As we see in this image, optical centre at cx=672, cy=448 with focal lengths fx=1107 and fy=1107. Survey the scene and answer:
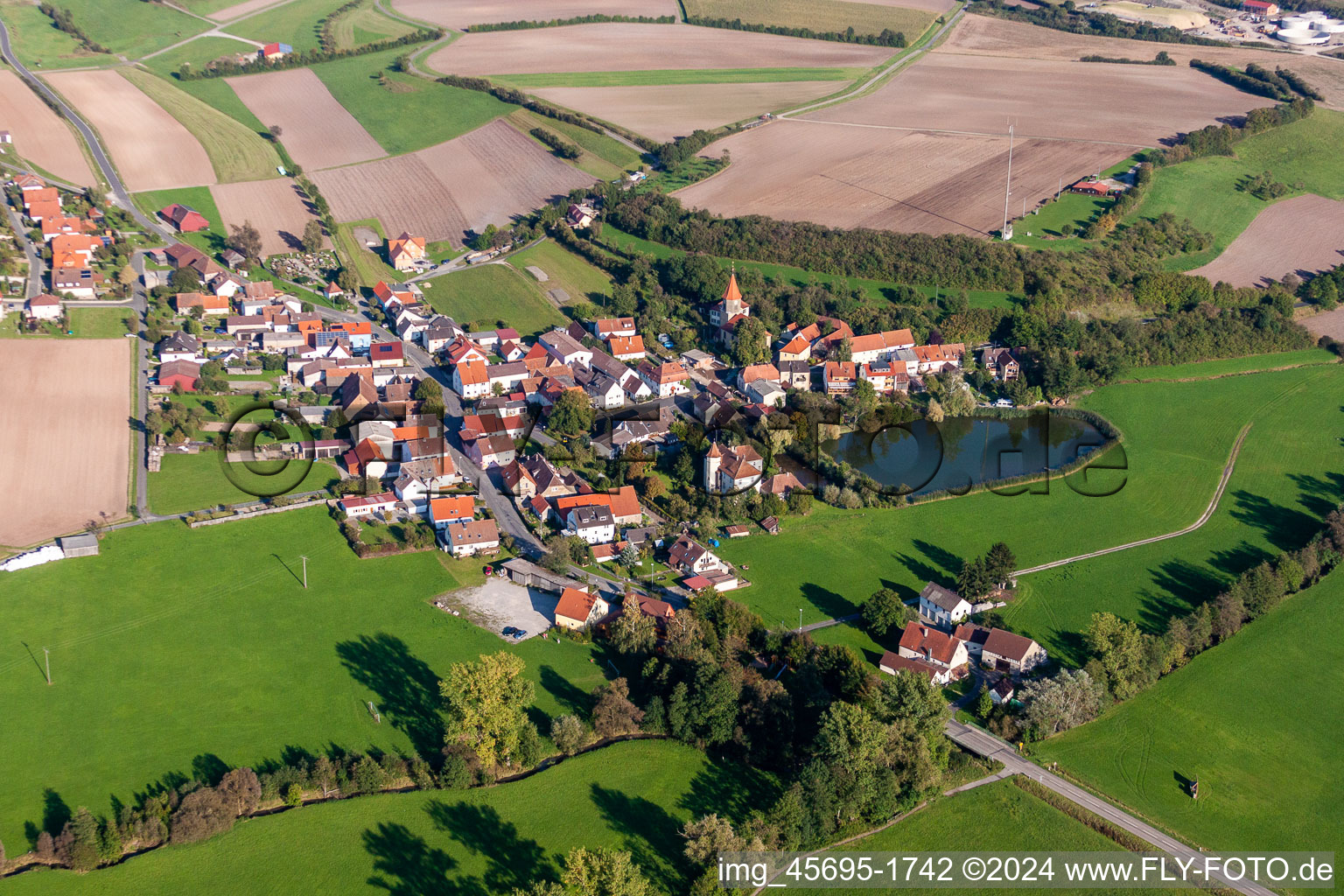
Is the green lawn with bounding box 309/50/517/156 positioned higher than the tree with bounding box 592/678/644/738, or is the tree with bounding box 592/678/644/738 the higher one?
the green lawn with bounding box 309/50/517/156

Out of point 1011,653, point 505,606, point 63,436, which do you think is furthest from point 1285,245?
point 63,436

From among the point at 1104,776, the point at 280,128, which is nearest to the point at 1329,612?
the point at 1104,776

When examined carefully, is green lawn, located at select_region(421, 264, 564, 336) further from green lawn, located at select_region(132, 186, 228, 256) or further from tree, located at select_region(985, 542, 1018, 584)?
tree, located at select_region(985, 542, 1018, 584)

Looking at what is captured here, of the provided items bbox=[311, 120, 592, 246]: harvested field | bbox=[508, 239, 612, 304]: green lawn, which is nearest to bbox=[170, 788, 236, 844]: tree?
bbox=[508, 239, 612, 304]: green lawn

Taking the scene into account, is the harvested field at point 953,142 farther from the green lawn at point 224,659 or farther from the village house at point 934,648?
the green lawn at point 224,659

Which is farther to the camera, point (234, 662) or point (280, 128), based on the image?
point (280, 128)

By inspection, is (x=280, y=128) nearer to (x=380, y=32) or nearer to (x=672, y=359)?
(x=380, y=32)
